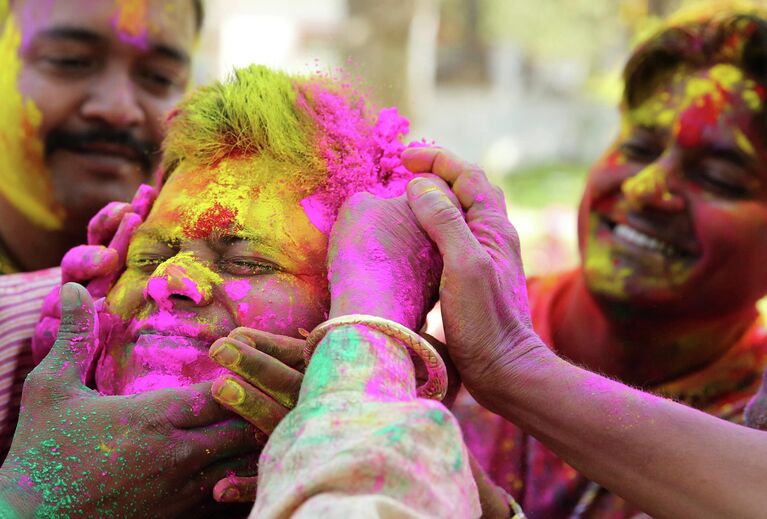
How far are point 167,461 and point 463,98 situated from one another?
15211 millimetres

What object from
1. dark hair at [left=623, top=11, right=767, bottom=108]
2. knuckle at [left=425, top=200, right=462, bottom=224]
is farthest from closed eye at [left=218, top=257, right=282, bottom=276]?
dark hair at [left=623, top=11, right=767, bottom=108]

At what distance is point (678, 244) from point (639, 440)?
1385 mm

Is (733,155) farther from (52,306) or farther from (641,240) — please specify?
(52,306)

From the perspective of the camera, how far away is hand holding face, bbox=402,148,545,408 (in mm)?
1490

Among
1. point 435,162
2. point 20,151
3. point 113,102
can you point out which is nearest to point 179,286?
point 435,162

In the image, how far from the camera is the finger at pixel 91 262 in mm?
1813

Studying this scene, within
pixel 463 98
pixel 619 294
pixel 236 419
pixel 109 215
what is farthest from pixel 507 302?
pixel 463 98

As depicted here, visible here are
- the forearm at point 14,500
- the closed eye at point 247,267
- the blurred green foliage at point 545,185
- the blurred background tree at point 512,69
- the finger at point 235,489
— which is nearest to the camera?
the forearm at point 14,500

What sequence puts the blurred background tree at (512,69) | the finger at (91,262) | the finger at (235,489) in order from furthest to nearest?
the blurred background tree at (512,69) < the finger at (91,262) < the finger at (235,489)

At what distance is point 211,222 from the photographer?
1719mm

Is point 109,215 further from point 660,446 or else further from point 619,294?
point 619,294

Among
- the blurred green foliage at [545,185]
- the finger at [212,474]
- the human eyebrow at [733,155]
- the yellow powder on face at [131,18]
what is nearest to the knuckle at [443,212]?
the finger at [212,474]

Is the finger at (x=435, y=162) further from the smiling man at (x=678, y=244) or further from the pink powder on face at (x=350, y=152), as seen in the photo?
the smiling man at (x=678, y=244)

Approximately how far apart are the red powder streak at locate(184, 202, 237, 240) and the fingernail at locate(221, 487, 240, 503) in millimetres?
561
